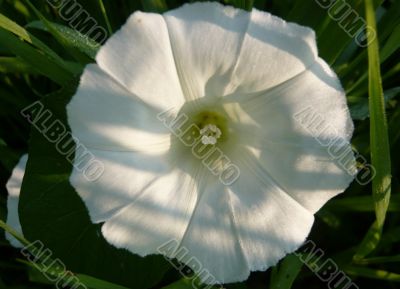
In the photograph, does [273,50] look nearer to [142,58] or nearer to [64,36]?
[142,58]

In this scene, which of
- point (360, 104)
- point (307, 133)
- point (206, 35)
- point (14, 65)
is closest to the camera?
point (206, 35)

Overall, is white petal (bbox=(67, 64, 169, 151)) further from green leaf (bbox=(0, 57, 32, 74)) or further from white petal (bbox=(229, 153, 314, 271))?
green leaf (bbox=(0, 57, 32, 74))

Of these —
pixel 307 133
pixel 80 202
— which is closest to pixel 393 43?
pixel 307 133

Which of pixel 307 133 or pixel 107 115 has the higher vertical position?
pixel 107 115

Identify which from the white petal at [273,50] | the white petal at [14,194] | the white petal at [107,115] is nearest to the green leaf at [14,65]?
the white petal at [14,194]

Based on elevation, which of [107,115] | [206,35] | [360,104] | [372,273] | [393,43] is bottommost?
[372,273]

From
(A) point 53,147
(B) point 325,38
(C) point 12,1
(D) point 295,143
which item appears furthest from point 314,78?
(C) point 12,1

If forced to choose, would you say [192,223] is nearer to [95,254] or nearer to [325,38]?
[95,254]
